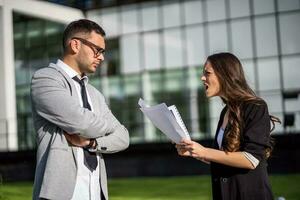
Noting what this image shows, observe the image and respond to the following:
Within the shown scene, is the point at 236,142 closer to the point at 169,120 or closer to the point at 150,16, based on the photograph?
the point at 169,120

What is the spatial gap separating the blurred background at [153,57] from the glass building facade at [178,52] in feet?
0.17

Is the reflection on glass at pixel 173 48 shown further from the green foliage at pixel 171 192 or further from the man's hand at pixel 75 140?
the man's hand at pixel 75 140

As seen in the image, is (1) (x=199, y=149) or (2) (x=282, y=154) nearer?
(1) (x=199, y=149)

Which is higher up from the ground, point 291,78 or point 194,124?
point 291,78

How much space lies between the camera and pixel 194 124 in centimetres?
2786

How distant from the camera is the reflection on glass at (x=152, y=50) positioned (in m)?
31.5

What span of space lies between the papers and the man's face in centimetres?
43

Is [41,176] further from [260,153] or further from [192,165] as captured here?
[192,165]

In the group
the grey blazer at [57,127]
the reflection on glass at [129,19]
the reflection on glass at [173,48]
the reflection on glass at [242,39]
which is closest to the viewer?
the grey blazer at [57,127]

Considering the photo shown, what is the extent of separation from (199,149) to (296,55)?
2631cm

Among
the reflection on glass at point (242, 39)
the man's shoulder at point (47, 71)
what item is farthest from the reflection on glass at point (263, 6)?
the man's shoulder at point (47, 71)

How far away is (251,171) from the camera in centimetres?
339

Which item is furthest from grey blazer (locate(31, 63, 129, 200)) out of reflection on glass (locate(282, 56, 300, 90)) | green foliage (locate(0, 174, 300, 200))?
reflection on glass (locate(282, 56, 300, 90))

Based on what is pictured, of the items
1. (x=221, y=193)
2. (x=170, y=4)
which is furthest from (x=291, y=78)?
(x=221, y=193)
